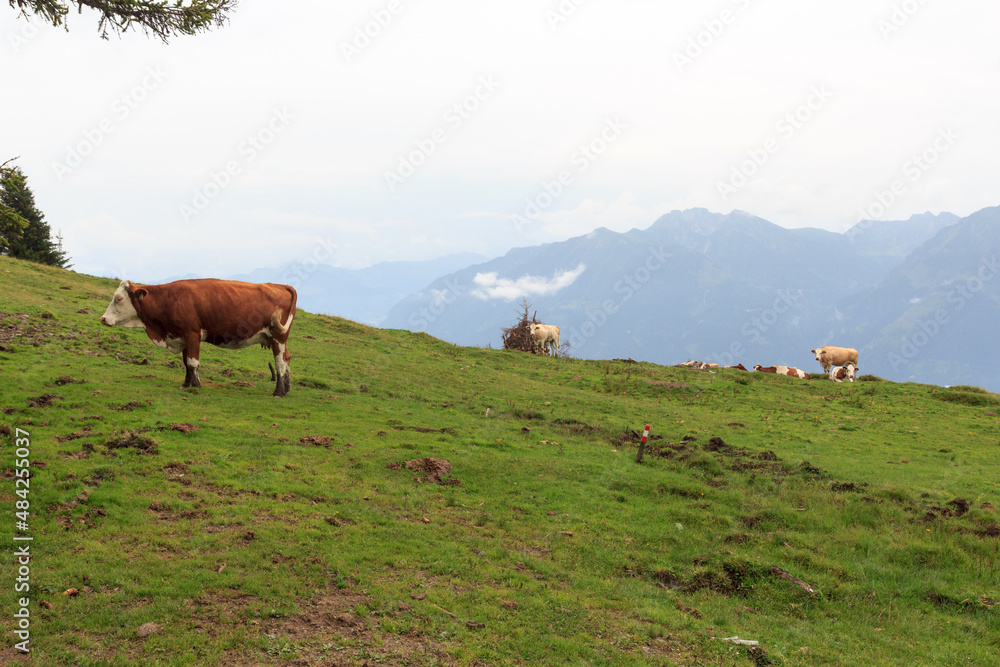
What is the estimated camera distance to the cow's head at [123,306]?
16.3 m

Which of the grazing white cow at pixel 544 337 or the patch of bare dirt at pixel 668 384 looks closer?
the patch of bare dirt at pixel 668 384

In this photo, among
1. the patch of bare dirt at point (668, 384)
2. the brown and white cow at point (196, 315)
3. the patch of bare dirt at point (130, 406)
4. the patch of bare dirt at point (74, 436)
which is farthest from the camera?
the patch of bare dirt at point (668, 384)

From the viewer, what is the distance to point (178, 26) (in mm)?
13172

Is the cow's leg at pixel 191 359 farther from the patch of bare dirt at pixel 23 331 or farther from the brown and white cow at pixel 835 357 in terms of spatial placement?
the brown and white cow at pixel 835 357

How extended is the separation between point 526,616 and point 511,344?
37.0 meters

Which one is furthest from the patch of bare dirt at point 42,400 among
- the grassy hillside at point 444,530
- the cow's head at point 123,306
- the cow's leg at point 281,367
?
the cow's leg at point 281,367

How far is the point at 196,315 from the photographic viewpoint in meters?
16.7

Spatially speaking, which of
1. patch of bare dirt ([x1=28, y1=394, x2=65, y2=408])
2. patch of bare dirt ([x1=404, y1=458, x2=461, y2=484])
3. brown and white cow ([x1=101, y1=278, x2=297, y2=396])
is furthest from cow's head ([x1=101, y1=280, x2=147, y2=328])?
patch of bare dirt ([x1=404, y1=458, x2=461, y2=484])

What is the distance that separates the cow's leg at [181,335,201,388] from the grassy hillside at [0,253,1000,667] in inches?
22.3

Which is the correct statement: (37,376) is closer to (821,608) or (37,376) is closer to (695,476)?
(695,476)

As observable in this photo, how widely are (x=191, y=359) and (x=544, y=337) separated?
30139 mm

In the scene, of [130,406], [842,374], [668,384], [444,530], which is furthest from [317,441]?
[842,374]

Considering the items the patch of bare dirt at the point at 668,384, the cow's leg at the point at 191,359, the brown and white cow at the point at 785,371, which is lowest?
the cow's leg at the point at 191,359

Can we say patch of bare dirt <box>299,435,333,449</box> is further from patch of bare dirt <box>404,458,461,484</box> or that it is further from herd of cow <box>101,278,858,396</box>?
herd of cow <box>101,278,858,396</box>
